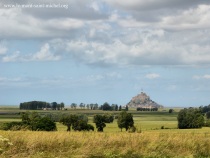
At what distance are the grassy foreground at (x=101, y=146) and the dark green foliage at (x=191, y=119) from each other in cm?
8529

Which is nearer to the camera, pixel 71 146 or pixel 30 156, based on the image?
pixel 30 156

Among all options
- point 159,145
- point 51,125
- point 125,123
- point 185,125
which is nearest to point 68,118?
point 125,123

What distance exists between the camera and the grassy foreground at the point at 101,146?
14.0 meters

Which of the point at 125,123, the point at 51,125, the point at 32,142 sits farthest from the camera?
the point at 125,123

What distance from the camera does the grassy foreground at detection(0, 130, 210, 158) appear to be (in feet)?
46.0

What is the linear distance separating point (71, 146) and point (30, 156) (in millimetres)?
2452

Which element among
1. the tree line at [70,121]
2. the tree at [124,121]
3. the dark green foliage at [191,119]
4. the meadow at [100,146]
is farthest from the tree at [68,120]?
the meadow at [100,146]

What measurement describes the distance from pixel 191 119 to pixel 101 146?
94.4 meters

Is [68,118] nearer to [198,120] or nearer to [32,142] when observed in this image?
[198,120]

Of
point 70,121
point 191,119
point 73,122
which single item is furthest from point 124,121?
point 191,119

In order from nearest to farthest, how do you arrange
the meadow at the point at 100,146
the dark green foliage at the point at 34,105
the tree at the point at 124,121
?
the meadow at the point at 100,146, the tree at the point at 124,121, the dark green foliage at the point at 34,105

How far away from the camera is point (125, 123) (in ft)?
330

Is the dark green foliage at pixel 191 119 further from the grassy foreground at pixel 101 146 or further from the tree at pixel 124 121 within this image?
the grassy foreground at pixel 101 146

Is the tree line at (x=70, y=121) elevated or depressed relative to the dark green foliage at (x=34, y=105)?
depressed
